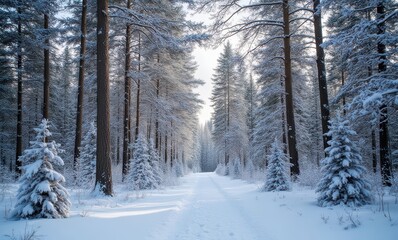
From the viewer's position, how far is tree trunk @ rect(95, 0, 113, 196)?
26.6 feet

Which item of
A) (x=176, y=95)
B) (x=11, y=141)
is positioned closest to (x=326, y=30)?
(x=176, y=95)

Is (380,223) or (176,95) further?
(176,95)

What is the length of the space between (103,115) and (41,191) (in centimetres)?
387

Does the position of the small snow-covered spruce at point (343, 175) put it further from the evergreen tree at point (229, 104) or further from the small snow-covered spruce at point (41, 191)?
the evergreen tree at point (229, 104)

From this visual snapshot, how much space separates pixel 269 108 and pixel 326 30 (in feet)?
31.6

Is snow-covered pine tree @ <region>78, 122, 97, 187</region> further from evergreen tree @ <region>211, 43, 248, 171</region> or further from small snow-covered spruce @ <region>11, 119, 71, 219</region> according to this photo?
evergreen tree @ <region>211, 43, 248, 171</region>

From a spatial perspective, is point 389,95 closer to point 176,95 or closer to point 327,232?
point 327,232

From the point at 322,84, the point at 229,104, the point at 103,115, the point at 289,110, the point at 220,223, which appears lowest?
the point at 220,223

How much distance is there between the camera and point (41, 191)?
15.7 ft

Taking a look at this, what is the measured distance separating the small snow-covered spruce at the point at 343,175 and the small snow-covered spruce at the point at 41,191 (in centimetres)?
625

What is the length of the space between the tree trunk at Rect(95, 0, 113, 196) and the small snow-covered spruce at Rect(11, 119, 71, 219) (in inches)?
114

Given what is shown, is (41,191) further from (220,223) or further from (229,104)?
(229,104)

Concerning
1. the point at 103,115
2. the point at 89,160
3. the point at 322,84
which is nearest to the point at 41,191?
the point at 103,115

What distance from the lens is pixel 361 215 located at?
4.83 meters
